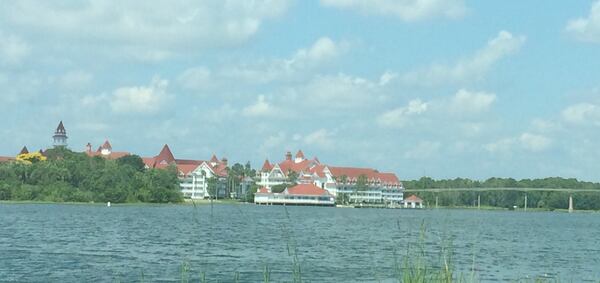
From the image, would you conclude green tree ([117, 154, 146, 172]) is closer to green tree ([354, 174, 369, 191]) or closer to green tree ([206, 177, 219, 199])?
green tree ([206, 177, 219, 199])

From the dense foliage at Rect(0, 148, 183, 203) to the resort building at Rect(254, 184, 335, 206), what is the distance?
164 ft

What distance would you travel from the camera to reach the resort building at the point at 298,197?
7141 inches

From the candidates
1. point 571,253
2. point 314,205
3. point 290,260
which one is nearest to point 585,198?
point 314,205

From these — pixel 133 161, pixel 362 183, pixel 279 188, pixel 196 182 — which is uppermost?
pixel 133 161

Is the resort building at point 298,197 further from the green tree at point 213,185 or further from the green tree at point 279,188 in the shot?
the green tree at point 213,185

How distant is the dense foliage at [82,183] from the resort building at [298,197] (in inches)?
1966

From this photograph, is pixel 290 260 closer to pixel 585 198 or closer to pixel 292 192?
pixel 292 192

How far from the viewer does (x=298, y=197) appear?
18275cm

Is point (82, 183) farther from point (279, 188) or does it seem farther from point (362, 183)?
point (362, 183)

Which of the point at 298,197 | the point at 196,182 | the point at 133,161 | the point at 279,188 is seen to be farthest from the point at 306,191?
the point at 133,161

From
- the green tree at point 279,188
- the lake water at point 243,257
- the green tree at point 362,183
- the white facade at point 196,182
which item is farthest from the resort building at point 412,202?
the lake water at point 243,257

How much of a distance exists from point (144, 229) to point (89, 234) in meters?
8.26

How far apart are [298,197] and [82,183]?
6661 cm

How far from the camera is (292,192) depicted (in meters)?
183
